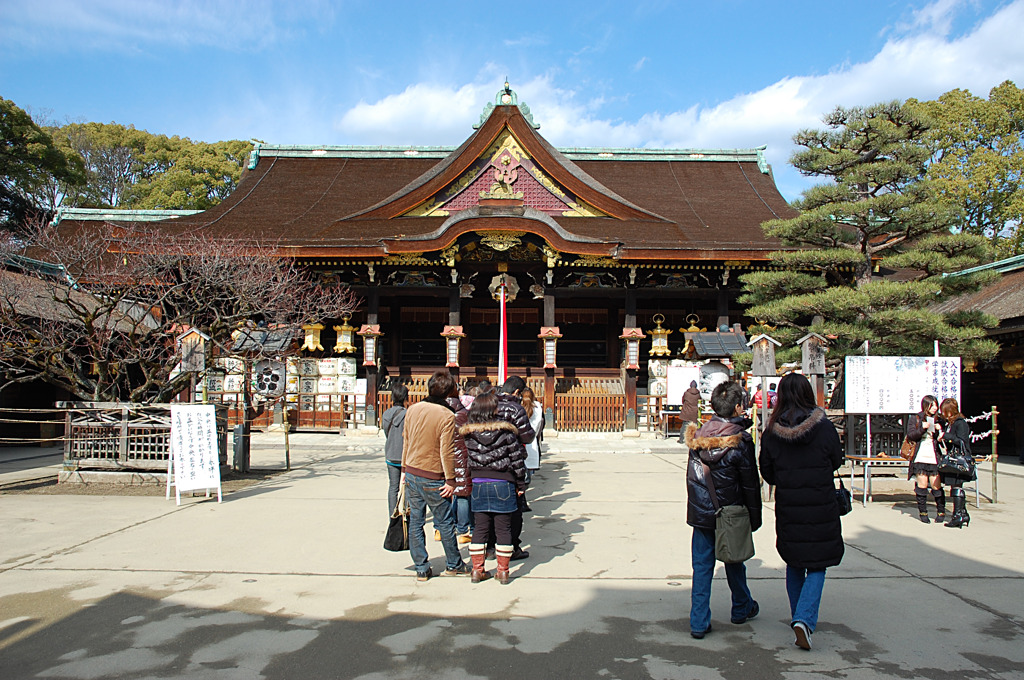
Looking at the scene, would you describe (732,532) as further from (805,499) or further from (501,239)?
(501,239)

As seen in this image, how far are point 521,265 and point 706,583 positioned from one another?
14056mm

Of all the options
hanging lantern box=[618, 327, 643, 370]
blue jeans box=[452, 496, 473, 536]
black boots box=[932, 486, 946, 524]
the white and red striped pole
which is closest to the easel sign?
blue jeans box=[452, 496, 473, 536]

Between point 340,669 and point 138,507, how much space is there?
541 centimetres

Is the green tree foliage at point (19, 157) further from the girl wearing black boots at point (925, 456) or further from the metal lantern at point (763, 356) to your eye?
the girl wearing black boots at point (925, 456)

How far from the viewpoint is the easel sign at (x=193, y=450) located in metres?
7.97

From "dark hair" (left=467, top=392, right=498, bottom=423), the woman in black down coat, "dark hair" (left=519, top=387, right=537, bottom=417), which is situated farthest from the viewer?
"dark hair" (left=519, top=387, right=537, bottom=417)

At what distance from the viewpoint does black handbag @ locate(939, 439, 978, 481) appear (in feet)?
22.9

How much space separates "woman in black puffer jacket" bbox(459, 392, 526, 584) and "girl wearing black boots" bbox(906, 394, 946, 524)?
487 cm

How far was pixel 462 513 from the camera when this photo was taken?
5.49 m

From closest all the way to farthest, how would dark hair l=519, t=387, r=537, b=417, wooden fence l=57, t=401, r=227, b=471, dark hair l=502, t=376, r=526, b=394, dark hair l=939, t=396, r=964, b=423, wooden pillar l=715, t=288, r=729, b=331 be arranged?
dark hair l=502, t=376, r=526, b=394
dark hair l=939, t=396, r=964, b=423
dark hair l=519, t=387, r=537, b=417
wooden fence l=57, t=401, r=227, b=471
wooden pillar l=715, t=288, r=729, b=331

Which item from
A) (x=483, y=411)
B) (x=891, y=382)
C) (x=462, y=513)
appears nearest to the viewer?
Answer: (x=483, y=411)

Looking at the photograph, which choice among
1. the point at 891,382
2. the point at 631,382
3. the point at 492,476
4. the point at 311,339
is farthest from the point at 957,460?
the point at 311,339

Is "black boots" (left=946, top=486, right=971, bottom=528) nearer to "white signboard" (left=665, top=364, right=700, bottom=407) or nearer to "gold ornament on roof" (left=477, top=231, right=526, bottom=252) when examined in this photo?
"white signboard" (left=665, top=364, right=700, bottom=407)

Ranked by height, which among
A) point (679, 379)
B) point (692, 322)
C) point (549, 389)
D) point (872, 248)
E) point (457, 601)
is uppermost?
point (872, 248)
